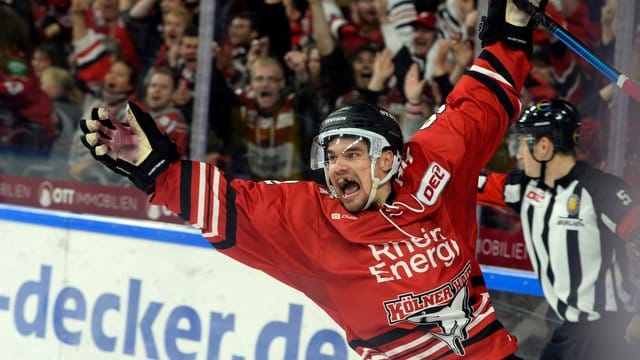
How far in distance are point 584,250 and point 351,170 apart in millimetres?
1242

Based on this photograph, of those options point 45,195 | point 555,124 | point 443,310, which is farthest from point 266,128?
point 443,310

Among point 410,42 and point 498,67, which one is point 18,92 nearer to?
point 410,42

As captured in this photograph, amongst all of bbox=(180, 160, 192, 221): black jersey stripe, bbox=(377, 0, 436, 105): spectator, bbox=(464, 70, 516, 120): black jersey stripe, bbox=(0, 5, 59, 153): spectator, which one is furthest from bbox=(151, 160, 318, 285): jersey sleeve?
bbox=(0, 5, 59, 153): spectator

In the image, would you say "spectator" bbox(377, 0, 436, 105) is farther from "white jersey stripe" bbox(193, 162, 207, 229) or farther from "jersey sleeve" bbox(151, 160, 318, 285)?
"white jersey stripe" bbox(193, 162, 207, 229)

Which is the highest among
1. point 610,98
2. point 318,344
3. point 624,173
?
point 610,98

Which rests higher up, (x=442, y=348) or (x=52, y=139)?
(x=52, y=139)

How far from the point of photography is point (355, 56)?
4688 mm

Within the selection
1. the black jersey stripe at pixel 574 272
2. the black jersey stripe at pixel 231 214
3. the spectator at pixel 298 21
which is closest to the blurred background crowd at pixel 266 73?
the spectator at pixel 298 21

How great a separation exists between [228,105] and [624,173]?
171cm

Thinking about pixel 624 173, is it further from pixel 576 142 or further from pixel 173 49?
pixel 173 49

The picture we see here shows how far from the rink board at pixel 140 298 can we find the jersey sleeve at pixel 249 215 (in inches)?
34.3

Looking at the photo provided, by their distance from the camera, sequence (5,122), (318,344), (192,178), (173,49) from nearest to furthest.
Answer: (192,178) → (318,344) → (173,49) → (5,122)

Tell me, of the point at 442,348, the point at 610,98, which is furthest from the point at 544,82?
the point at 442,348

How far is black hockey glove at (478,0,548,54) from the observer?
3.04 metres
